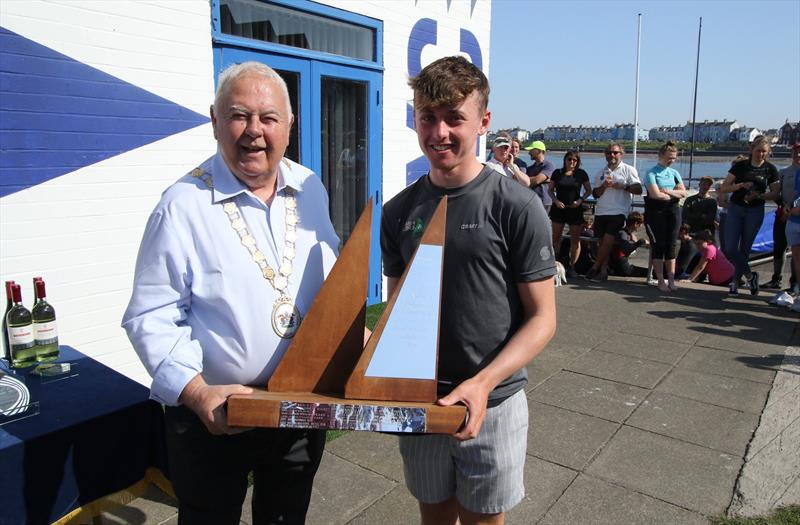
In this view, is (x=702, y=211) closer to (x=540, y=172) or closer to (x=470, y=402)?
(x=540, y=172)

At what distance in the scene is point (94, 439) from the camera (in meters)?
2.09

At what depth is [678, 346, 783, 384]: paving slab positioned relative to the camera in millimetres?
4699

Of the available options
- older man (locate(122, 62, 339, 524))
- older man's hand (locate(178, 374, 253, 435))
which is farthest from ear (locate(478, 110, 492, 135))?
older man's hand (locate(178, 374, 253, 435))

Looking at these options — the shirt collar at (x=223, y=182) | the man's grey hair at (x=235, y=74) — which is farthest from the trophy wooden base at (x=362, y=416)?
the man's grey hair at (x=235, y=74)

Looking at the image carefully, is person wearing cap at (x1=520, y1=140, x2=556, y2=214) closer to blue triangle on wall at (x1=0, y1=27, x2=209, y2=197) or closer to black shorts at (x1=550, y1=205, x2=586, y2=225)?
black shorts at (x1=550, y1=205, x2=586, y2=225)

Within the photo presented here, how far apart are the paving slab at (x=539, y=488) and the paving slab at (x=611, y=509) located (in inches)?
1.8

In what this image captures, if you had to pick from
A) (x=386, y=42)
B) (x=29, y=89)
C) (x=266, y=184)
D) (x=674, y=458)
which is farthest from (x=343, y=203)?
(x=266, y=184)

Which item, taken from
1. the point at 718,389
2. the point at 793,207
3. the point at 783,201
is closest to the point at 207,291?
the point at 718,389

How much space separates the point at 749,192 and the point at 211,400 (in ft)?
24.5

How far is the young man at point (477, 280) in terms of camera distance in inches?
64.9

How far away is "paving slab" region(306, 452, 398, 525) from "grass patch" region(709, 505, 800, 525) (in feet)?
5.35

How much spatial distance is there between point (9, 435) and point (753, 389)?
478 centimetres

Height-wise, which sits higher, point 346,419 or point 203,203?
point 203,203

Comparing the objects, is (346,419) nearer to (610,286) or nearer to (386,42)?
(386,42)
